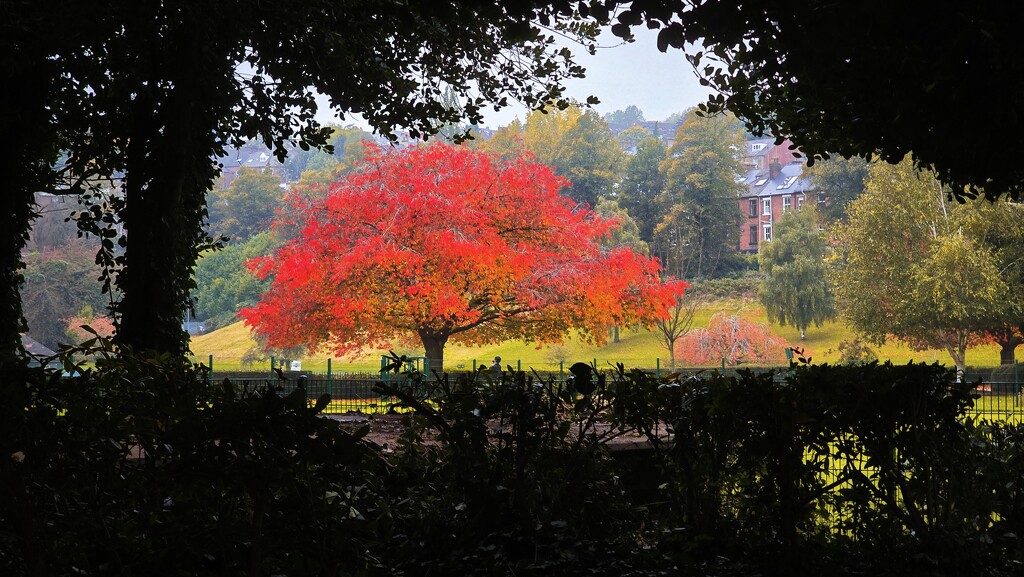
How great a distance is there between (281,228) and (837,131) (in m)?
38.1

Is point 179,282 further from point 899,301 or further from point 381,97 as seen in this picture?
point 899,301

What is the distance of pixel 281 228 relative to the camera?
4100cm

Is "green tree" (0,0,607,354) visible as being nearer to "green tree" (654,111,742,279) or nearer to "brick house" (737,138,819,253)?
"green tree" (654,111,742,279)

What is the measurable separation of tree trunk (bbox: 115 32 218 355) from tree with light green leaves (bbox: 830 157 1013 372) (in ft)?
74.8

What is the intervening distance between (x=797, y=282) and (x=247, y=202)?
97.2 ft

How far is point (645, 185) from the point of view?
47.5 meters

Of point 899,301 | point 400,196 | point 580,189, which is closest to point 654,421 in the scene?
point 400,196

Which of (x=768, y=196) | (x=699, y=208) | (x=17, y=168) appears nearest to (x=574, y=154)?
(x=699, y=208)

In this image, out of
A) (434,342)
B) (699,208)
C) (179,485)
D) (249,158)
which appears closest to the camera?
(179,485)

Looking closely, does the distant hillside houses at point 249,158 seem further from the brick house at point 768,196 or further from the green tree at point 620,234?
the green tree at point 620,234

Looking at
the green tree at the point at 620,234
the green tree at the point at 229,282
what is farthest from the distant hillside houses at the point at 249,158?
the green tree at the point at 620,234

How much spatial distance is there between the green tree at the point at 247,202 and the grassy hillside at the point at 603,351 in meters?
6.93

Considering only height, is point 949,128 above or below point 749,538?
above

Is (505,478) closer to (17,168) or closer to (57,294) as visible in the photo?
(17,168)
